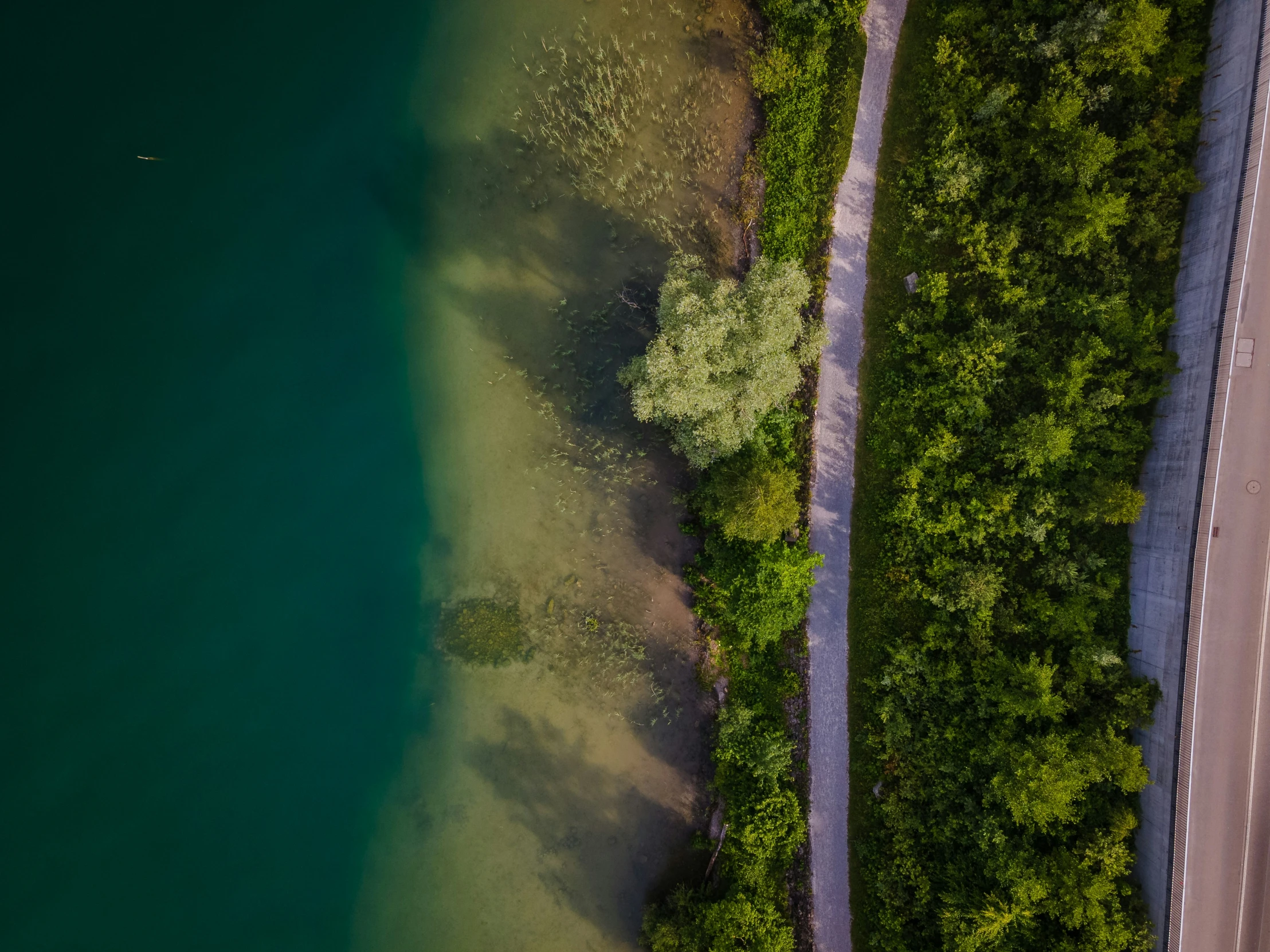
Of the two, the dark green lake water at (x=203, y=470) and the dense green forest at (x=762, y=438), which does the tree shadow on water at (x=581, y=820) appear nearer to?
the dense green forest at (x=762, y=438)

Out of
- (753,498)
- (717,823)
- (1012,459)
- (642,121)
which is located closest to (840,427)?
(753,498)

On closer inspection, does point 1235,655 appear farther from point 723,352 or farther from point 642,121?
point 642,121

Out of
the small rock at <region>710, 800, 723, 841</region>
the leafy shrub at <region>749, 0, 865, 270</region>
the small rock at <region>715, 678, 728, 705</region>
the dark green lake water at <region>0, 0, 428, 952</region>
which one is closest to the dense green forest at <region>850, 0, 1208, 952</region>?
the leafy shrub at <region>749, 0, 865, 270</region>

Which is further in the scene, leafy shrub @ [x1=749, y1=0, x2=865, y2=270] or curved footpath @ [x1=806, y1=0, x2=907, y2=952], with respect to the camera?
leafy shrub @ [x1=749, y1=0, x2=865, y2=270]

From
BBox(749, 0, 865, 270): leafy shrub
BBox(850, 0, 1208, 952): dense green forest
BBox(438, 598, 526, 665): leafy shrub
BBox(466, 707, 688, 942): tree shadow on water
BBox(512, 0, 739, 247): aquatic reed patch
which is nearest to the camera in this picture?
BBox(850, 0, 1208, 952): dense green forest

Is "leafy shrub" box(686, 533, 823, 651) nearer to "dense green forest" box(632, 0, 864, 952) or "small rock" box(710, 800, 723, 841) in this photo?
"dense green forest" box(632, 0, 864, 952)

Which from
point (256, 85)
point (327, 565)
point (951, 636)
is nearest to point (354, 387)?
point (327, 565)

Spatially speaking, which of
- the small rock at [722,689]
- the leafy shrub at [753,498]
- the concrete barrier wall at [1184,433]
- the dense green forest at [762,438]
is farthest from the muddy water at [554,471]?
the concrete barrier wall at [1184,433]

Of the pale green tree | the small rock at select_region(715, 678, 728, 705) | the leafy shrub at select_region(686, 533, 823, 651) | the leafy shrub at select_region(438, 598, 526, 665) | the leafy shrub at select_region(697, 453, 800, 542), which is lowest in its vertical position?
the small rock at select_region(715, 678, 728, 705)
